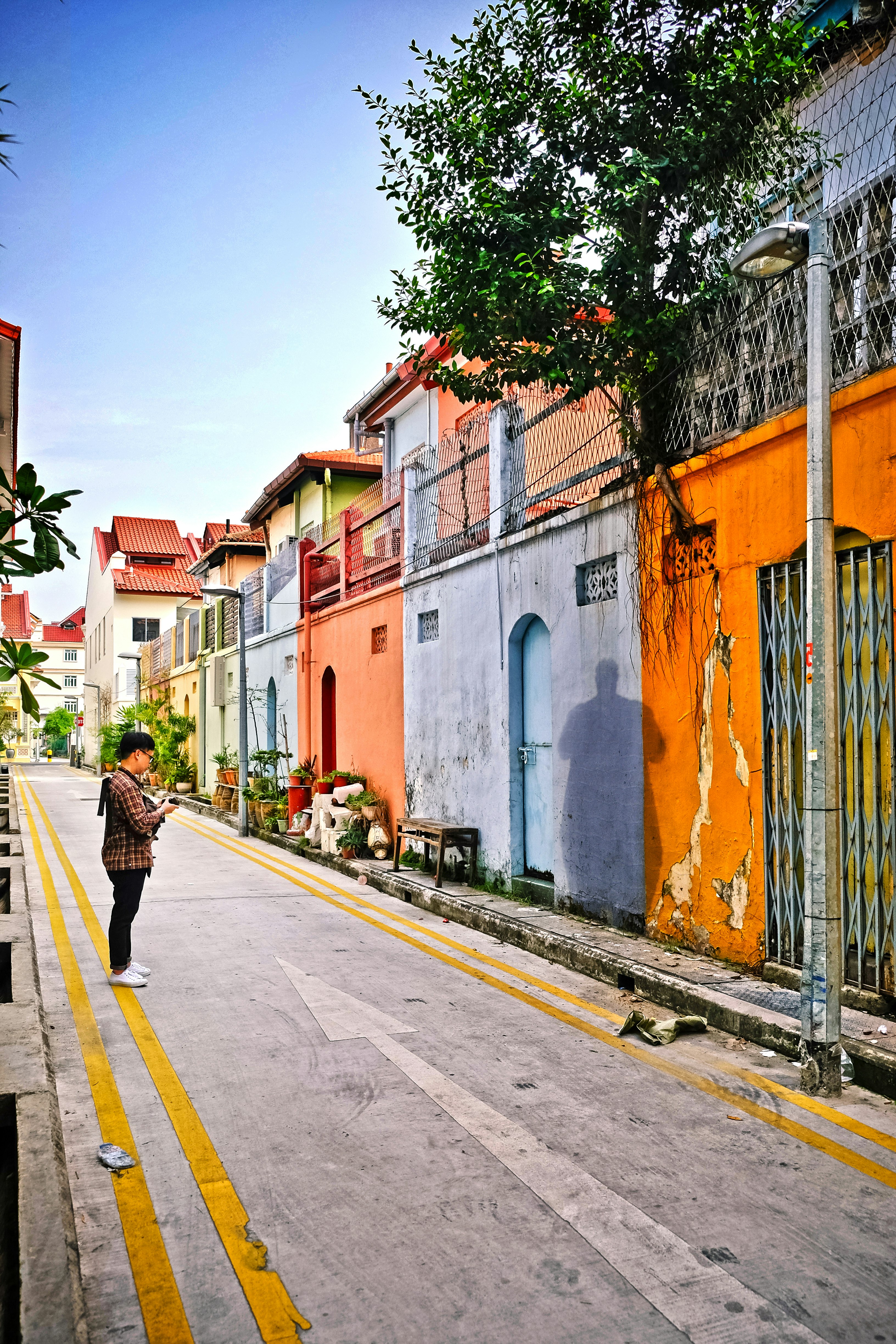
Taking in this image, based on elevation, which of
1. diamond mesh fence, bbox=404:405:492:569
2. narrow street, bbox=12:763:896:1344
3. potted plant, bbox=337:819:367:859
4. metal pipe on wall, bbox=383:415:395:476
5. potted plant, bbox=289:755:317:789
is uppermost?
metal pipe on wall, bbox=383:415:395:476

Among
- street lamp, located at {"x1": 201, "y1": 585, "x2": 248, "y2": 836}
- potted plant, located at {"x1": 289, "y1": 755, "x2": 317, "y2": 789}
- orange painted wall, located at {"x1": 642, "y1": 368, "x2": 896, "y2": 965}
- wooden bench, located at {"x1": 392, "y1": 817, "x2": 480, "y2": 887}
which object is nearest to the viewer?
orange painted wall, located at {"x1": 642, "y1": 368, "x2": 896, "y2": 965}

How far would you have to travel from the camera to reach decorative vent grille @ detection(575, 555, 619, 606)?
30.5 ft

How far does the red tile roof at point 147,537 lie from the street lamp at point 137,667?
710 centimetres

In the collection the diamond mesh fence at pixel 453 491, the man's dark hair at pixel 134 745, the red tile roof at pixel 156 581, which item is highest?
the red tile roof at pixel 156 581

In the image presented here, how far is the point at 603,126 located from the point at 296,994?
23.0 ft

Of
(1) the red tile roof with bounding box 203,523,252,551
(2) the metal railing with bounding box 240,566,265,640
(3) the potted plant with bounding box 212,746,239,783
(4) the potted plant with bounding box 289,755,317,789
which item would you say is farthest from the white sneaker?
(1) the red tile roof with bounding box 203,523,252,551

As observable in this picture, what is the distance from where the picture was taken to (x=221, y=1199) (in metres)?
4.03

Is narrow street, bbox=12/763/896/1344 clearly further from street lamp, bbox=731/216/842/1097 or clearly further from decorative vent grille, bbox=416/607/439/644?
decorative vent grille, bbox=416/607/439/644

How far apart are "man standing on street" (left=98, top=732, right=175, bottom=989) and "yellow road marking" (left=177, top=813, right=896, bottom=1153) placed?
2.80 m

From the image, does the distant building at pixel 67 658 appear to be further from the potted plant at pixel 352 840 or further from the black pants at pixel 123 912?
the black pants at pixel 123 912

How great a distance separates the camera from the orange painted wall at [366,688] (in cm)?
1530

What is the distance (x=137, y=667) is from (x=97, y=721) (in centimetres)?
1193

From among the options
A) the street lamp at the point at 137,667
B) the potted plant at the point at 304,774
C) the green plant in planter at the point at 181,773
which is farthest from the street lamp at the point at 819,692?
the street lamp at the point at 137,667

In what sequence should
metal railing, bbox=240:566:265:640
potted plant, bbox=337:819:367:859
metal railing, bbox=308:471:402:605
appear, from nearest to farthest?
potted plant, bbox=337:819:367:859
metal railing, bbox=308:471:402:605
metal railing, bbox=240:566:265:640
